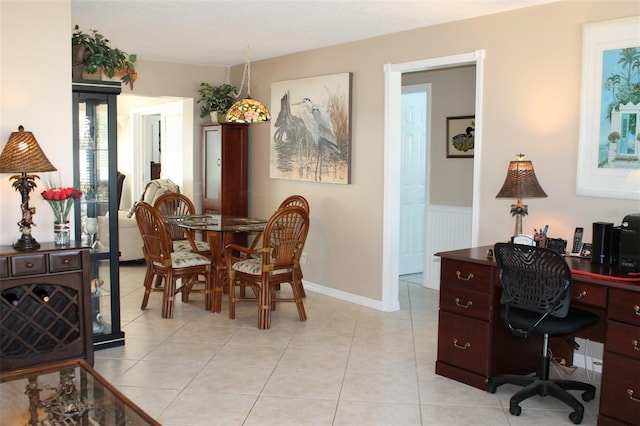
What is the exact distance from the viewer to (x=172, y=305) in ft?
17.3

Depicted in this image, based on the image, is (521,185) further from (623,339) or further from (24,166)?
(24,166)

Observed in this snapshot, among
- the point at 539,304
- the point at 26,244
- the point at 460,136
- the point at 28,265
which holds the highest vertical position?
the point at 460,136

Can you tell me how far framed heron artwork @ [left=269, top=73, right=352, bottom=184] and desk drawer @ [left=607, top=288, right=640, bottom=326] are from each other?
307 cm

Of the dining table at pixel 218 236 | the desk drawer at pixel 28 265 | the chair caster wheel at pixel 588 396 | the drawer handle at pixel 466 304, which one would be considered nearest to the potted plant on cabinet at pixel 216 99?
the dining table at pixel 218 236

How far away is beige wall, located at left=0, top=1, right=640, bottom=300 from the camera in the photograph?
12.8 ft

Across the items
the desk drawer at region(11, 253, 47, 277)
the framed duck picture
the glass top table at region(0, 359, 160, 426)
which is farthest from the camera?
the framed duck picture

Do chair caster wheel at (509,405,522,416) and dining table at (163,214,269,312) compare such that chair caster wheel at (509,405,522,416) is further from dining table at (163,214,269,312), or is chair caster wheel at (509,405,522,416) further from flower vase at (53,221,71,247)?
flower vase at (53,221,71,247)

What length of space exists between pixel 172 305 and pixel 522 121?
3104 mm

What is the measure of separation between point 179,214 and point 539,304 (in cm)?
405

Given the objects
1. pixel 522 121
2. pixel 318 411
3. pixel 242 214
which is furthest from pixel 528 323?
pixel 242 214

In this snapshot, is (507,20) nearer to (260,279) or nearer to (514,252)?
(514,252)

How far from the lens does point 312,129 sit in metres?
6.21

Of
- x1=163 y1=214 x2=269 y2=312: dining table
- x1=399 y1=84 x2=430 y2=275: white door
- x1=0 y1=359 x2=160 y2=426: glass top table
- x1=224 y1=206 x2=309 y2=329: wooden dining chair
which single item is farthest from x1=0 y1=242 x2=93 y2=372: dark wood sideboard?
x1=399 y1=84 x2=430 y2=275: white door

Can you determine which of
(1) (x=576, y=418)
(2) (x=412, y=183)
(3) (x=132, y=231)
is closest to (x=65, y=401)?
(1) (x=576, y=418)
